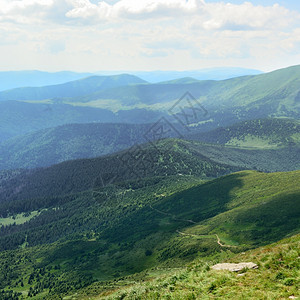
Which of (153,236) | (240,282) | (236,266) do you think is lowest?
(153,236)

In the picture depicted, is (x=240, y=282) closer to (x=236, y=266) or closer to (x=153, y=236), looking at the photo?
(x=236, y=266)

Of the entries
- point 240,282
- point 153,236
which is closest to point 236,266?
point 240,282

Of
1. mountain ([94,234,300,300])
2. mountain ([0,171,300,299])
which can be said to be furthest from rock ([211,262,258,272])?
mountain ([0,171,300,299])

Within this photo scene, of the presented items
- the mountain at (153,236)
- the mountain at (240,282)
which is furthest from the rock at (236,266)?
the mountain at (153,236)

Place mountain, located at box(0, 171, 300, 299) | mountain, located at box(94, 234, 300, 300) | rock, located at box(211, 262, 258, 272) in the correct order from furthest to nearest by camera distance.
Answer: mountain, located at box(0, 171, 300, 299) < rock, located at box(211, 262, 258, 272) < mountain, located at box(94, 234, 300, 300)

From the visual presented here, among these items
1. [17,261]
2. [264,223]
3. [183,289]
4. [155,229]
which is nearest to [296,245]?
[183,289]

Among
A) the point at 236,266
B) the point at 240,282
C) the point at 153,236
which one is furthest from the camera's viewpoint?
the point at 153,236

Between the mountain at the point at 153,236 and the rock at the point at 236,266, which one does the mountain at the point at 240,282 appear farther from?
the mountain at the point at 153,236

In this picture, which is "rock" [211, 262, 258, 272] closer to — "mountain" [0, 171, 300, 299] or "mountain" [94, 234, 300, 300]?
"mountain" [94, 234, 300, 300]

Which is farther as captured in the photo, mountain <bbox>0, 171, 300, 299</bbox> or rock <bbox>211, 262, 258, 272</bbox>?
mountain <bbox>0, 171, 300, 299</bbox>
